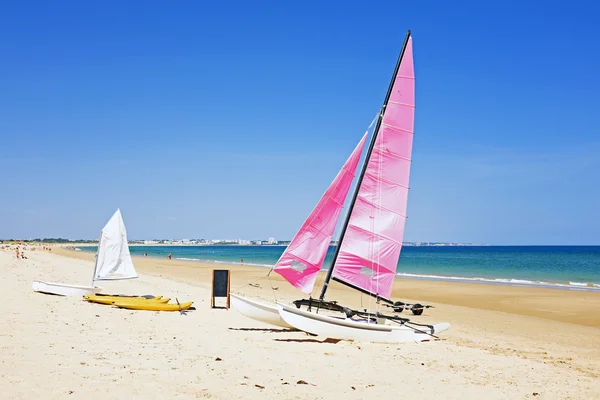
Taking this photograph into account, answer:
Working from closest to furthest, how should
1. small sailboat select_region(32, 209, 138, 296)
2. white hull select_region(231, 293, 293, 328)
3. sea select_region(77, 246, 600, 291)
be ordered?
white hull select_region(231, 293, 293, 328)
small sailboat select_region(32, 209, 138, 296)
sea select_region(77, 246, 600, 291)

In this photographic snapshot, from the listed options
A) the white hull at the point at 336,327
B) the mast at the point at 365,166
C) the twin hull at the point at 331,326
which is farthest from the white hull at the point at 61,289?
the mast at the point at 365,166

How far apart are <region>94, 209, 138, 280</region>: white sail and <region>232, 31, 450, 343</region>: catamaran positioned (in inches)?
387

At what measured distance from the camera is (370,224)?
15.2 m

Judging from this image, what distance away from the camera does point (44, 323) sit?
12.7 meters

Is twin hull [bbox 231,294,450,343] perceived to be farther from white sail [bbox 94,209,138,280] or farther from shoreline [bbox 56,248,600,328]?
white sail [bbox 94,209,138,280]

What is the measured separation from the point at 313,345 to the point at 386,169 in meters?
5.70

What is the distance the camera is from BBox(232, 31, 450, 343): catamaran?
14641 mm

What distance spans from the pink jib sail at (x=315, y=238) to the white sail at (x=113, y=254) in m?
10.0

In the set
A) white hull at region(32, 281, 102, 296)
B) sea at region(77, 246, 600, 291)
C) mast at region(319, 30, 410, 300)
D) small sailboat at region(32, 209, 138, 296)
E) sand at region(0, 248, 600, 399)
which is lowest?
sea at region(77, 246, 600, 291)

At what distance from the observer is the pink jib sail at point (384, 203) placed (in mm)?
15172

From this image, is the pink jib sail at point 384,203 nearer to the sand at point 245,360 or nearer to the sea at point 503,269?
the sea at point 503,269

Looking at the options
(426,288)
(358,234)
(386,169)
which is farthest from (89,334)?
(426,288)

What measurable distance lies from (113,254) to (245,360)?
13681mm

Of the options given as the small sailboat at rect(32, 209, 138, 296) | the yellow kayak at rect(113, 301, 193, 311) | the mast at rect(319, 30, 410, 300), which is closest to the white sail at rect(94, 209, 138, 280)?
the small sailboat at rect(32, 209, 138, 296)
